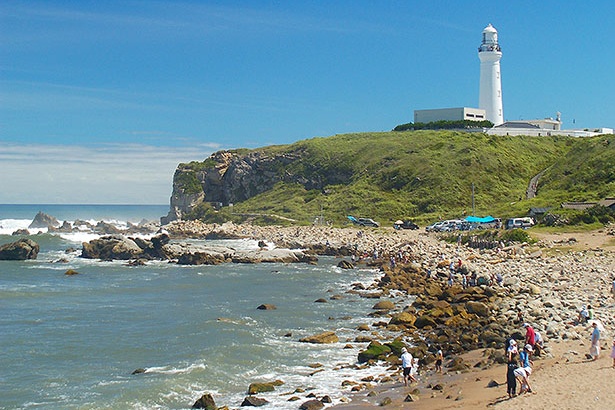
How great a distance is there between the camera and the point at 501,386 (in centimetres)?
1684

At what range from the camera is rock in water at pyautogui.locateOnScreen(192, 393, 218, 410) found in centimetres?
1743

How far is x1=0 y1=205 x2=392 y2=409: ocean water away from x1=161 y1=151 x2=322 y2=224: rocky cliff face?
63873 millimetres

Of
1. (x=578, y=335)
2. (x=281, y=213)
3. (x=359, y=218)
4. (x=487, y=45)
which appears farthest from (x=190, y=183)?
(x=578, y=335)

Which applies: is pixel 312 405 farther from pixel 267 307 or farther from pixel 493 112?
pixel 493 112

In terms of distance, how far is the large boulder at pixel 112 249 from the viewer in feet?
185

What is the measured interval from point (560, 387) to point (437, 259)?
95.2 ft

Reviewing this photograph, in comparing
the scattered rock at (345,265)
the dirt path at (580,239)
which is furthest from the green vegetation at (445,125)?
the scattered rock at (345,265)

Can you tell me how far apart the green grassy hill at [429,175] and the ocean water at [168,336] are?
117 feet

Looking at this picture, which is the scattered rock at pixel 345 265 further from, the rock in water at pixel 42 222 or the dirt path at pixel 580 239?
the rock in water at pixel 42 222

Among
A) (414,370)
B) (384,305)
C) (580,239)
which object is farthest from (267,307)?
(580,239)

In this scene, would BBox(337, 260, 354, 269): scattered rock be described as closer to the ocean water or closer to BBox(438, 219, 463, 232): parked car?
the ocean water

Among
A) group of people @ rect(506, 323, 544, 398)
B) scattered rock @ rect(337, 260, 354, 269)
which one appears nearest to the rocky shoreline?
scattered rock @ rect(337, 260, 354, 269)

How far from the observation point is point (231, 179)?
370 feet

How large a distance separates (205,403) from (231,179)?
96123mm
